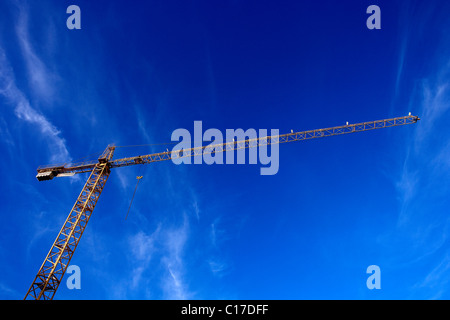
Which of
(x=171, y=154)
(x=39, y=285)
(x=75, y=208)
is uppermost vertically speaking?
(x=171, y=154)

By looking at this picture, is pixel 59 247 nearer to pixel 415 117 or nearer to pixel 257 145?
Answer: pixel 257 145

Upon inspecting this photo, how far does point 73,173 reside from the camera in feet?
178

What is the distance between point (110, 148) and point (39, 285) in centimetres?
2559
